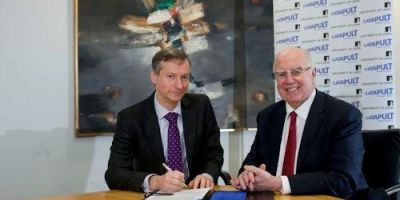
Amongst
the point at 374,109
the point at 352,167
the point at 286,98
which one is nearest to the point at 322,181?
the point at 352,167

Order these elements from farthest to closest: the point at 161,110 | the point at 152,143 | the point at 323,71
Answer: the point at 323,71
the point at 161,110
the point at 152,143

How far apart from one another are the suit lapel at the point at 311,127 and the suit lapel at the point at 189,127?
647 millimetres

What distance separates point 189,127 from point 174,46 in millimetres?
1329

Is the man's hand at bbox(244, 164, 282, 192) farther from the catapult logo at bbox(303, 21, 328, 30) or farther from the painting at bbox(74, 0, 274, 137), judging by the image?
the catapult logo at bbox(303, 21, 328, 30)

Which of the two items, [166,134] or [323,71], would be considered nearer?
[166,134]

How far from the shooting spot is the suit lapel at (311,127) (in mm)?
2264

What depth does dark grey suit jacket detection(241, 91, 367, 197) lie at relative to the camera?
2.08 metres

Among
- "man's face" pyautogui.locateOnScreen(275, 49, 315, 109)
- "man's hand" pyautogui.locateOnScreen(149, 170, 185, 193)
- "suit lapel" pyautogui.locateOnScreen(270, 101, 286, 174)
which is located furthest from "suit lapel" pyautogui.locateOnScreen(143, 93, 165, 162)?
"man's face" pyautogui.locateOnScreen(275, 49, 315, 109)

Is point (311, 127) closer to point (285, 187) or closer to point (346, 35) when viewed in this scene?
point (285, 187)

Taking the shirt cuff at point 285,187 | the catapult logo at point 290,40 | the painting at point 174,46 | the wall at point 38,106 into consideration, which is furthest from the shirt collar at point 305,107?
the wall at point 38,106

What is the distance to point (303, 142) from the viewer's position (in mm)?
2279

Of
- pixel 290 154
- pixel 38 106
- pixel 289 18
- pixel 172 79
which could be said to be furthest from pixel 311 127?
pixel 38 106

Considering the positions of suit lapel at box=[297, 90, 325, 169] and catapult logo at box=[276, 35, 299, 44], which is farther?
catapult logo at box=[276, 35, 299, 44]

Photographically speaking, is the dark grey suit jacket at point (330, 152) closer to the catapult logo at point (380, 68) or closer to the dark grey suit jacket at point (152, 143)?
the dark grey suit jacket at point (152, 143)
